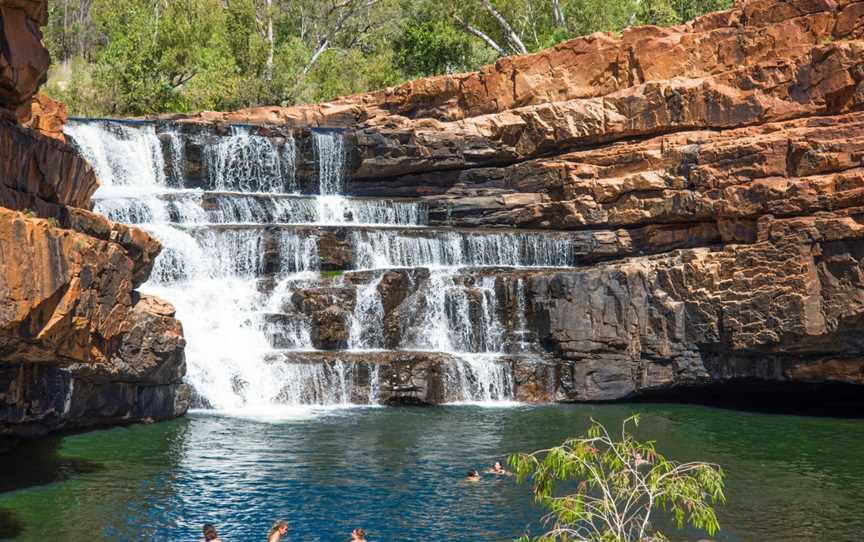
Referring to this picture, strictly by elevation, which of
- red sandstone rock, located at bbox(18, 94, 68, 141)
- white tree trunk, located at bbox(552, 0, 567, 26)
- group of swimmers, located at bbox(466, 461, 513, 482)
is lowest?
group of swimmers, located at bbox(466, 461, 513, 482)

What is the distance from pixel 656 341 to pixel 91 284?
21.8 metres

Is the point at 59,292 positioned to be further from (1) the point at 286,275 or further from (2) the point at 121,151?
(2) the point at 121,151

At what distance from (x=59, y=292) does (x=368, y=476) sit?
28.9 ft

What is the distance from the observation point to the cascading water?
115 feet

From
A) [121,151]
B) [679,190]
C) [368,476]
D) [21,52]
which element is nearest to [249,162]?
[121,151]

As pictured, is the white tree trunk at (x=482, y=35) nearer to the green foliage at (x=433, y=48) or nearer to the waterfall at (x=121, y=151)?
the green foliage at (x=433, y=48)

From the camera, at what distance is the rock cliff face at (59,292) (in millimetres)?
19859

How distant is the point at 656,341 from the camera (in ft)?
125

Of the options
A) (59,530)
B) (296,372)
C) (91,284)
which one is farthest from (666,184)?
(59,530)

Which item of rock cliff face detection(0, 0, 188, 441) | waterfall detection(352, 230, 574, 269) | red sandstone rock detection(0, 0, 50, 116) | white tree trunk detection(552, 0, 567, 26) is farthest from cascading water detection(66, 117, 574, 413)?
white tree trunk detection(552, 0, 567, 26)

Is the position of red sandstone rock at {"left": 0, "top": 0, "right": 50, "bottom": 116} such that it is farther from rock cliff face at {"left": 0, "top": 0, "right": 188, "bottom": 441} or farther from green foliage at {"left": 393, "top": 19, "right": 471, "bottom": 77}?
green foliage at {"left": 393, "top": 19, "right": 471, "bottom": 77}

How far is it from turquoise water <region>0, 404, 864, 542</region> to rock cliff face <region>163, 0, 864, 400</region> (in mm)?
3440

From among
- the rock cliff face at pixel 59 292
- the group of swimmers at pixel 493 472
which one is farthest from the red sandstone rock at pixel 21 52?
the group of swimmers at pixel 493 472

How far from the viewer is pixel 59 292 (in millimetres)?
20656
